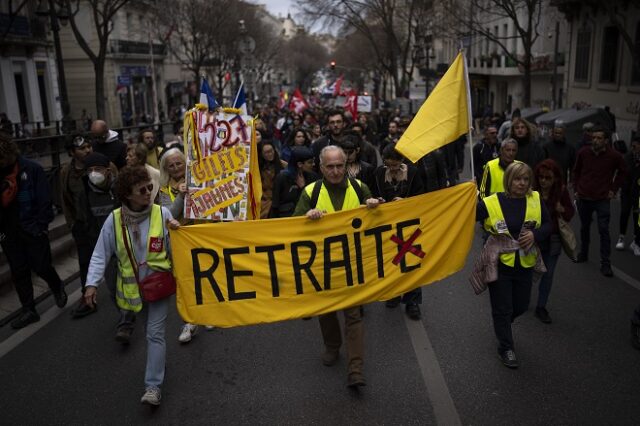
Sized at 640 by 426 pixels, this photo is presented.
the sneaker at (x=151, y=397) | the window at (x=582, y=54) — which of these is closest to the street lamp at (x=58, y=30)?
the sneaker at (x=151, y=397)

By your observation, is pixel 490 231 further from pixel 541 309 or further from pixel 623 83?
pixel 623 83

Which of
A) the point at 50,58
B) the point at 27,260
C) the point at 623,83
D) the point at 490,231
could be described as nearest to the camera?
the point at 490,231

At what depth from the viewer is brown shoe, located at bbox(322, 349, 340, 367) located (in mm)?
4758

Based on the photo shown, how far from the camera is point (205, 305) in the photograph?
4.28m

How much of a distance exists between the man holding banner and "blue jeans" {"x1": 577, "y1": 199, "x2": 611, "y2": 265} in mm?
3827

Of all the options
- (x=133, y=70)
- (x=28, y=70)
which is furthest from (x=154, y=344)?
(x=133, y=70)

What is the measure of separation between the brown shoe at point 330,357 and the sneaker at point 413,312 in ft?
4.14

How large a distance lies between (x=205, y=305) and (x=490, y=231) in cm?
228

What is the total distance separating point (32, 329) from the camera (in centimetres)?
574

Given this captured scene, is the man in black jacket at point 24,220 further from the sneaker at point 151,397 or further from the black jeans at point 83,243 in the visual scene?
the sneaker at point 151,397

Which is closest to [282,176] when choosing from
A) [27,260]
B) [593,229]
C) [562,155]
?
[27,260]

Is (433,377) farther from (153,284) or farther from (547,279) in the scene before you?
(153,284)

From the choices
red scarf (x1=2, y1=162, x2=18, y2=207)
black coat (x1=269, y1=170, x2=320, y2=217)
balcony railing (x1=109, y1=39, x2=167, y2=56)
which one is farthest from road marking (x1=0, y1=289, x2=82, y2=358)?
balcony railing (x1=109, y1=39, x2=167, y2=56)

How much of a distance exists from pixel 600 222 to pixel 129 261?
564cm
